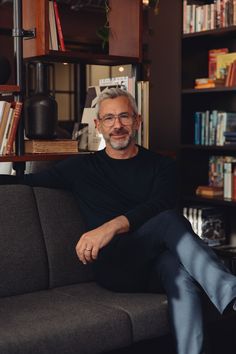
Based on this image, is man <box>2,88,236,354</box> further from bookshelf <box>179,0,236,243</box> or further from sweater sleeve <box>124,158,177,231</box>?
bookshelf <box>179,0,236,243</box>

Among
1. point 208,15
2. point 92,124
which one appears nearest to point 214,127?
point 208,15

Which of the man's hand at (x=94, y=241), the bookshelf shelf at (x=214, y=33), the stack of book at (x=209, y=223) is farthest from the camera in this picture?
the stack of book at (x=209, y=223)

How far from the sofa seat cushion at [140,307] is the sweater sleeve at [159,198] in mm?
296

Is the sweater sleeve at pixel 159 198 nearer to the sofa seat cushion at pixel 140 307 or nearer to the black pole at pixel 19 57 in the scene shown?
the sofa seat cushion at pixel 140 307

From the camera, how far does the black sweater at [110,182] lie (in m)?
2.82

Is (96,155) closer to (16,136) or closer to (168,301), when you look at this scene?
(16,136)

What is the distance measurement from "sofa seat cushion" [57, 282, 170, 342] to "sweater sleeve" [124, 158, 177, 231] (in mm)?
296

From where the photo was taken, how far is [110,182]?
287 cm

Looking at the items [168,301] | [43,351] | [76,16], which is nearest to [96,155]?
[168,301]

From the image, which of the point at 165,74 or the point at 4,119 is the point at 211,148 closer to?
the point at 165,74

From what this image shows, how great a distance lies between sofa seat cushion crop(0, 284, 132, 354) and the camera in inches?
82.6

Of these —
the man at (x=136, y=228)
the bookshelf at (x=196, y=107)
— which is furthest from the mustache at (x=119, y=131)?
the bookshelf at (x=196, y=107)

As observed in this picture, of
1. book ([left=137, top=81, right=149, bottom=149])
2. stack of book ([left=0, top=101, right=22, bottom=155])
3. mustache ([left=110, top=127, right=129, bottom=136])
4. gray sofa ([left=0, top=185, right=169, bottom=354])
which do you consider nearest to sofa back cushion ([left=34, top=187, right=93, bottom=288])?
gray sofa ([left=0, top=185, right=169, bottom=354])

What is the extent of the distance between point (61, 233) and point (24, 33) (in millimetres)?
954
